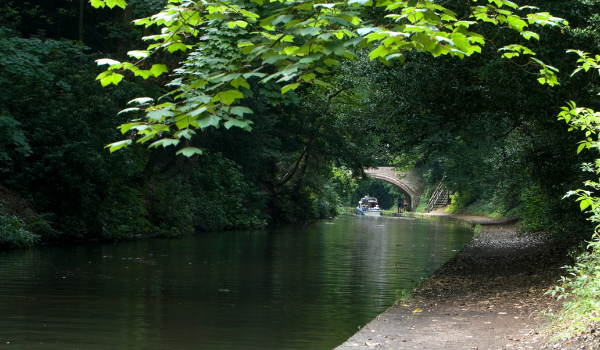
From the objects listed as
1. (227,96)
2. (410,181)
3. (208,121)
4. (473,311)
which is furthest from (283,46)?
(410,181)

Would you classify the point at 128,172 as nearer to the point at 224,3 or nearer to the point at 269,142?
the point at 269,142

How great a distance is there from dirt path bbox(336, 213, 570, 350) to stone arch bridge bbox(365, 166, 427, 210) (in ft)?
183

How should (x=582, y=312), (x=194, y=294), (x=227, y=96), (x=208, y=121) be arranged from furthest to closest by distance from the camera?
(x=194, y=294) < (x=582, y=312) < (x=227, y=96) < (x=208, y=121)

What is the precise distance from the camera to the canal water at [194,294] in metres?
7.88

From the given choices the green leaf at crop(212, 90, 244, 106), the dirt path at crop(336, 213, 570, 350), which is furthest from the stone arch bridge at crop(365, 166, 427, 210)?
the green leaf at crop(212, 90, 244, 106)

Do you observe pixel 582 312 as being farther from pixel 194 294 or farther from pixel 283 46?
pixel 194 294

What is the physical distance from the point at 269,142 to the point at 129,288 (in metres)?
21.2

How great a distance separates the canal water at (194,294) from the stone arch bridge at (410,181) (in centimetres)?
5106

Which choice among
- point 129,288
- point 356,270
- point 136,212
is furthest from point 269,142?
point 129,288

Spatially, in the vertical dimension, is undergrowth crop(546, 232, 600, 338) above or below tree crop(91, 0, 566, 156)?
below

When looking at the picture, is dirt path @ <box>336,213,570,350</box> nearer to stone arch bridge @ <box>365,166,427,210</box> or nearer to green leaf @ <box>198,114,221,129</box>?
green leaf @ <box>198,114,221,129</box>

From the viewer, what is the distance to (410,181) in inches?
2854

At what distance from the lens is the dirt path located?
274 inches

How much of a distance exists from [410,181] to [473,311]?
6442 centimetres
